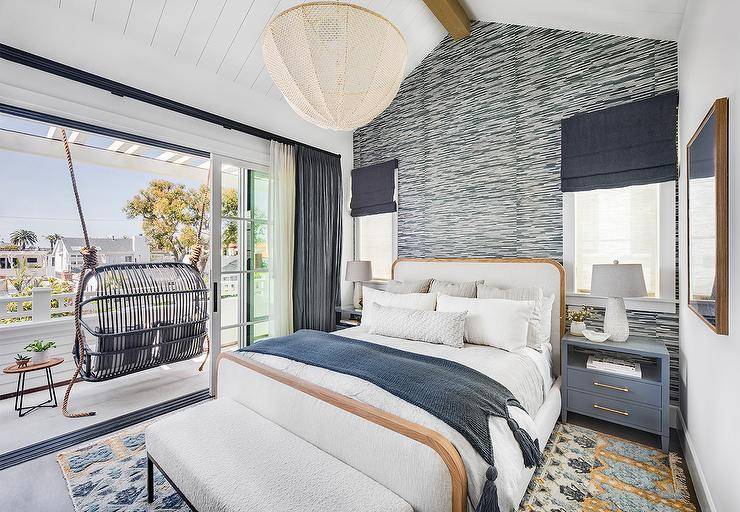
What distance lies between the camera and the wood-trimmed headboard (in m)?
2.93

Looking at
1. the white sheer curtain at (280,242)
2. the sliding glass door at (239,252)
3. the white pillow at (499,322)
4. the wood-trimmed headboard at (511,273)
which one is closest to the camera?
the white pillow at (499,322)

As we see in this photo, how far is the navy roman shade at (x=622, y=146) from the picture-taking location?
8.22 ft

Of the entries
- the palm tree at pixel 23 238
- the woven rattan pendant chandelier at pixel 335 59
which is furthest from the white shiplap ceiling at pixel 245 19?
the palm tree at pixel 23 238

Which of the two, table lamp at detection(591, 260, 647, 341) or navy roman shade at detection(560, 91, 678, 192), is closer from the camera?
table lamp at detection(591, 260, 647, 341)

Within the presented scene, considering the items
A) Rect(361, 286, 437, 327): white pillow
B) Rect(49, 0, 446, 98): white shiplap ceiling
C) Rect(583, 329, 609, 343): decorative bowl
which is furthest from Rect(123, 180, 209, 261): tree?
Rect(583, 329, 609, 343): decorative bowl

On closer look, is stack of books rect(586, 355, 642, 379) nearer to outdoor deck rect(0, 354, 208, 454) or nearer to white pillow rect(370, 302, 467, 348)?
white pillow rect(370, 302, 467, 348)

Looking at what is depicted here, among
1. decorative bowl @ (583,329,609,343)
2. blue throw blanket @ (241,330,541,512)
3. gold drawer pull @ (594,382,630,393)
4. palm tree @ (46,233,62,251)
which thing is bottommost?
gold drawer pull @ (594,382,630,393)

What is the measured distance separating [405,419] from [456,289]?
182 cm

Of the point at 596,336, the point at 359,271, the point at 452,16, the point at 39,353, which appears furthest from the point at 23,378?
the point at 452,16

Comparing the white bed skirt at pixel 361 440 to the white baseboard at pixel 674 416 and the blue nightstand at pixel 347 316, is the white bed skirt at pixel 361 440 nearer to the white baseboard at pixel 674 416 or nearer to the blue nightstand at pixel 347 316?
the white baseboard at pixel 674 416

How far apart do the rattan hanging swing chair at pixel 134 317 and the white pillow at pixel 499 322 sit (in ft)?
7.65

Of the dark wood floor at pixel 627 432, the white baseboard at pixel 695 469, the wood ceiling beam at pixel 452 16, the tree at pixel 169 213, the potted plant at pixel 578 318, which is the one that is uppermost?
the wood ceiling beam at pixel 452 16

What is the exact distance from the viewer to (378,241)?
4398mm

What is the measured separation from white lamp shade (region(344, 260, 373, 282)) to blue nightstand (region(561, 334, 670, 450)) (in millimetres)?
2036
